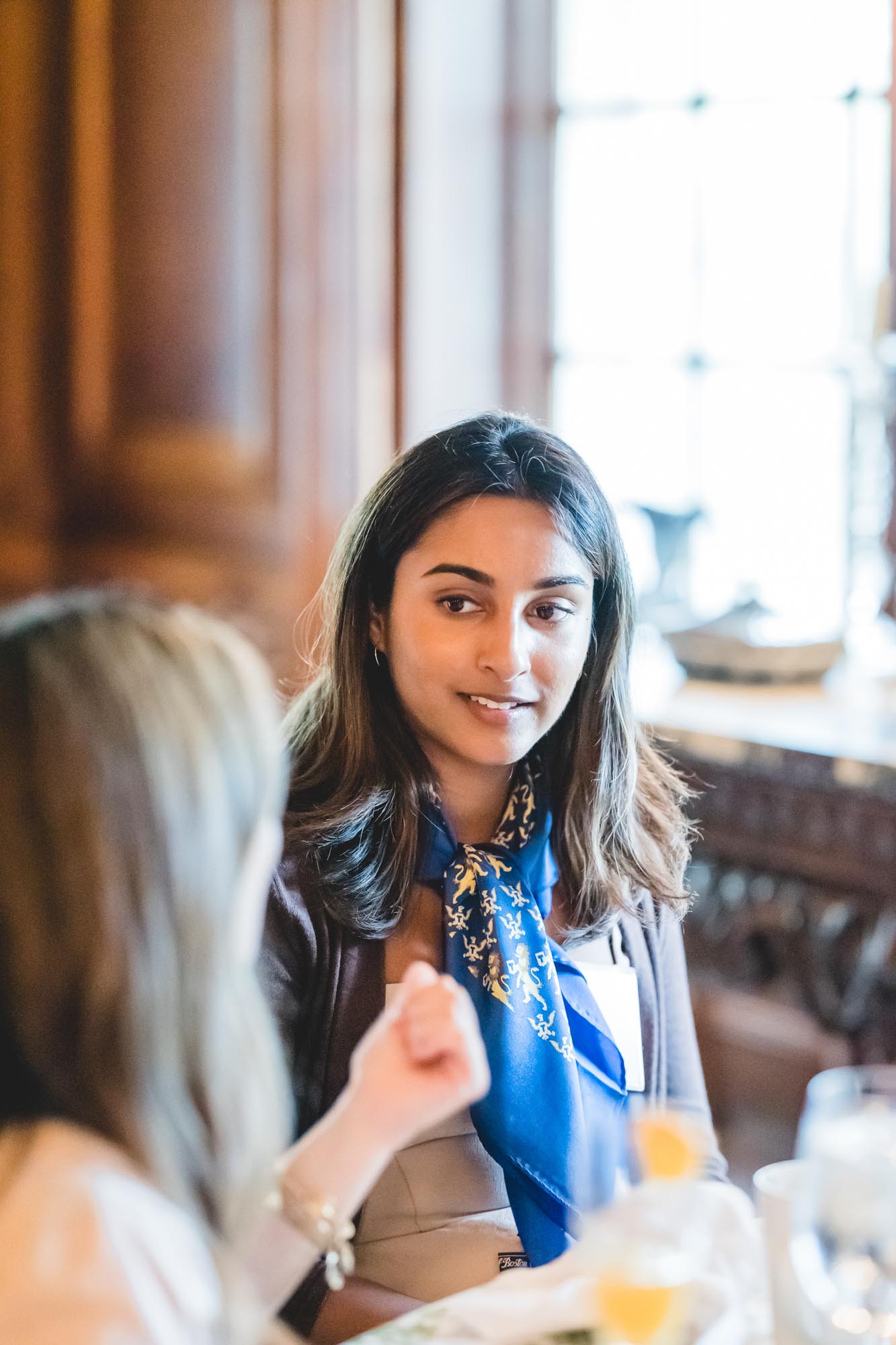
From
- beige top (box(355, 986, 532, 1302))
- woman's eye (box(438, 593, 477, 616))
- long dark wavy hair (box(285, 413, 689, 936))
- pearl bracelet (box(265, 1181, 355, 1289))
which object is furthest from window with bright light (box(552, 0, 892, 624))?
pearl bracelet (box(265, 1181, 355, 1289))

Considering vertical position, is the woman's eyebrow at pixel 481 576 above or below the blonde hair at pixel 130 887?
above

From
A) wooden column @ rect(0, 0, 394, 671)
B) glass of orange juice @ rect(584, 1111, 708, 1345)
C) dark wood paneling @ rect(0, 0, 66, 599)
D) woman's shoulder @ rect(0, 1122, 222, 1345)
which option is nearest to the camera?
woman's shoulder @ rect(0, 1122, 222, 1345)

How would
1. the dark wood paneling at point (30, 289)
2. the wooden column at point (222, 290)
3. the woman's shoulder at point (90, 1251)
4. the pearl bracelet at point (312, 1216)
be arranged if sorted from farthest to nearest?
the dark wood paneling at point (30, 289), the wooden column at point (222, 290), the pearl bracelet at point (312, 1216), the woman's shoulder at point (90, 1251)

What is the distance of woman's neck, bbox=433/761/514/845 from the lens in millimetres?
1425

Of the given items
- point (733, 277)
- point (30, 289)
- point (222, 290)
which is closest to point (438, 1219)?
point (733, 277)

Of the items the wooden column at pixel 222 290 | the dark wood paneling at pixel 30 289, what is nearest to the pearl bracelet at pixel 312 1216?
the wooden column at pixel 222 290

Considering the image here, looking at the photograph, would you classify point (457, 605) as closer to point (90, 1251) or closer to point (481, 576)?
point (481, 576)

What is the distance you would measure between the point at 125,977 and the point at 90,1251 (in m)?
0.13

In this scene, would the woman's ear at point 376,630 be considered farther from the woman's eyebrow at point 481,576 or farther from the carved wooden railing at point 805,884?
the carved wooden railing at point 805,884

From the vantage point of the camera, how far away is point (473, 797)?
1439mm

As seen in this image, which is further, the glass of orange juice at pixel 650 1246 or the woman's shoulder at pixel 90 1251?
the glass of orange juice at pixel 650 1246

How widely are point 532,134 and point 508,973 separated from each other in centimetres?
198

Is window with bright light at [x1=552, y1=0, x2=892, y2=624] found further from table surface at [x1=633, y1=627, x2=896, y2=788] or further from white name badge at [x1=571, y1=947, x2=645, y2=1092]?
white name badge at [x1=571, y1=947, x2=645, y2=1092]

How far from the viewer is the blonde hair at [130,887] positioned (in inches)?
30.0
